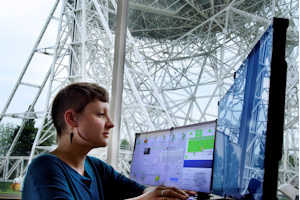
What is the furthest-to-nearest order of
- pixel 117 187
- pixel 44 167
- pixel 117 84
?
pixel 117 84 < pixel 117 187 < pixel 44 167

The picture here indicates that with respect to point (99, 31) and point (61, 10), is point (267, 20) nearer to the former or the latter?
point (99, 31)

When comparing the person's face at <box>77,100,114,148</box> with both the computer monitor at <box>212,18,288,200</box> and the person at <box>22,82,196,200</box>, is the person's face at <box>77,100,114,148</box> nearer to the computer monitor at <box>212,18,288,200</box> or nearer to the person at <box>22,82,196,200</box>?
the person at <box>22,82,196,200</box>

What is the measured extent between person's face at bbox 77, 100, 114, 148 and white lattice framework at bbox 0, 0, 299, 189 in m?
1.66

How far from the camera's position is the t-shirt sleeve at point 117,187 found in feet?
4.42

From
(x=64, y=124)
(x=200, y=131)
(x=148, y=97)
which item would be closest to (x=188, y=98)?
(x=148, y=97)

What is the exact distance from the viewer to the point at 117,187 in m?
1.36

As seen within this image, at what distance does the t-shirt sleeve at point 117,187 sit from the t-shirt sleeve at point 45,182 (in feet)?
1.23

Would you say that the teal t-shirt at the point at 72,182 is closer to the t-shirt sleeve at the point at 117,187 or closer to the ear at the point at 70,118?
the t-shirt sleeve at the point at 117,187

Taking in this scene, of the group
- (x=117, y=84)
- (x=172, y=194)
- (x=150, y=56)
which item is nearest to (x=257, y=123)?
(x=172, y=194)

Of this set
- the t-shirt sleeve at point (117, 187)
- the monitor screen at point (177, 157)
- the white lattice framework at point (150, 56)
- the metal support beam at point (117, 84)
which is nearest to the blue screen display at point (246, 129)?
the monitor screen at point (177, 157)

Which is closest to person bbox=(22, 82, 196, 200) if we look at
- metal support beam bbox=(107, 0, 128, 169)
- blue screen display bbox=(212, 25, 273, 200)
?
blue screen display bbox=(212, 25, 273, 200)

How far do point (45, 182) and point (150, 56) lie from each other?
115 inches

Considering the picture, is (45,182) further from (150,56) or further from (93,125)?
(150,56)

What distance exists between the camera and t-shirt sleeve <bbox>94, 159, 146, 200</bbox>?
135 cm
